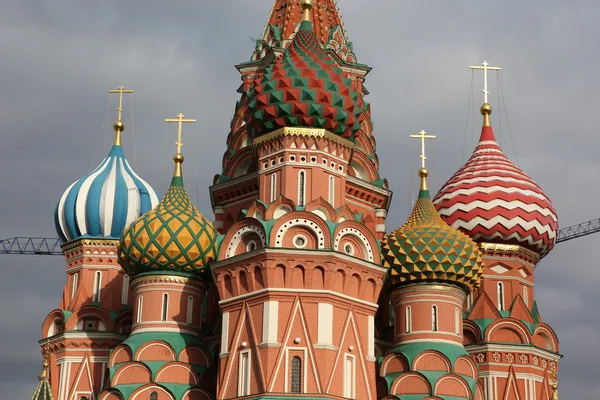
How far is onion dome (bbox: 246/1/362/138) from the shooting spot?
26.6m

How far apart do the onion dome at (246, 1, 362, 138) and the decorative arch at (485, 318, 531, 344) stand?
6.38 meters

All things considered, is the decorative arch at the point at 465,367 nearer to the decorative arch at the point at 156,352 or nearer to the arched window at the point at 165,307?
the decorative arch at the point at 156,352

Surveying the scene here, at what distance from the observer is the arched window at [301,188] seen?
26.1 metres

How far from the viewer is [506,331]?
2989cm

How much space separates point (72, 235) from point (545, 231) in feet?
42.2

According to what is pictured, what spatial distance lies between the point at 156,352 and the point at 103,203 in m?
7.42

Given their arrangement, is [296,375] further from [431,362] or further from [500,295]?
[500,295]

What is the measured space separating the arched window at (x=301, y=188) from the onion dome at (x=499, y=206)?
662cm

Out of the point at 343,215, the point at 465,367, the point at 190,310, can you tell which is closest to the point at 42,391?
the point at 190,310

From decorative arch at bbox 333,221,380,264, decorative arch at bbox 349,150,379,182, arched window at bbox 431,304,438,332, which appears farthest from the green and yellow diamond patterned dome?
arched window at bbox 431,304,438,332

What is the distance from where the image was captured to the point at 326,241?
24922mm

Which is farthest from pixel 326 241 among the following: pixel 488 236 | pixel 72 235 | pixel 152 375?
pixel 72 235

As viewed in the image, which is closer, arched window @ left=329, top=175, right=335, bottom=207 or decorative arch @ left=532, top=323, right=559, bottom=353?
arched window @ left=329, top=175, right=335, bottom=207

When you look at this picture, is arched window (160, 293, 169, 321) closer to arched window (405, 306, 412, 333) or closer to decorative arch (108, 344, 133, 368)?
decorative arch (108, 344, 133, 368)
